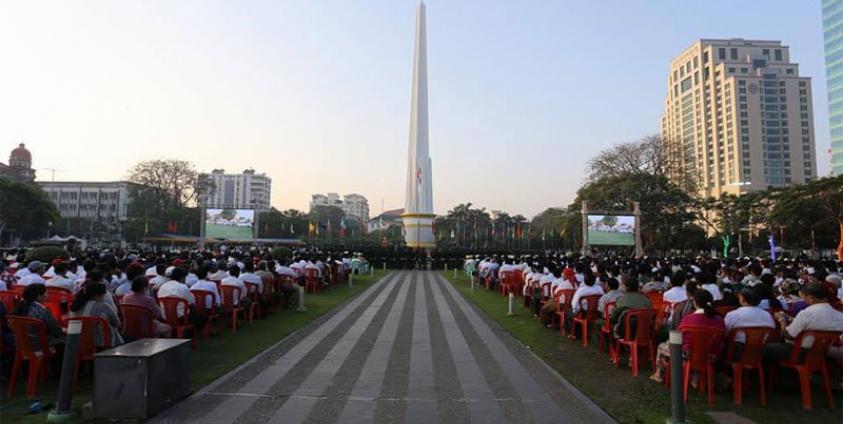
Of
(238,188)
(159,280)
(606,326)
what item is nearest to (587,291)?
(606,326)

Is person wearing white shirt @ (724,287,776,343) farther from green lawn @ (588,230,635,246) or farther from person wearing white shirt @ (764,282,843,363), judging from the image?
green lawn @ (588,230,635,246)

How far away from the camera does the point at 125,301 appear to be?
22.3 ft

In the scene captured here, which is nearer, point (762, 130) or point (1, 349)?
point (1, 349)

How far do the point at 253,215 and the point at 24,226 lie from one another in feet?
96.0

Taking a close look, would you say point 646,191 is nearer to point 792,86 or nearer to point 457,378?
point 457,378

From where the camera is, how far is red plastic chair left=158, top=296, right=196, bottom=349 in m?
7.99

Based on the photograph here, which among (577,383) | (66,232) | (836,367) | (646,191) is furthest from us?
(66,232)

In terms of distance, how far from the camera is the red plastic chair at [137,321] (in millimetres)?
6715

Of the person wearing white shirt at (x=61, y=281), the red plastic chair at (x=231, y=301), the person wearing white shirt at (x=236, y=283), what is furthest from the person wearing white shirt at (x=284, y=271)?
the person wearing white shirt at (x=61, y=281)

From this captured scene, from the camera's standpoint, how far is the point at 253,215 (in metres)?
37.5

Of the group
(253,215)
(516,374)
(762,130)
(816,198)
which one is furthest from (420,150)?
(762,130)

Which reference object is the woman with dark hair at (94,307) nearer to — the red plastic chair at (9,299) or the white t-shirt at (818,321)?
the red plastic chair at (9,299)

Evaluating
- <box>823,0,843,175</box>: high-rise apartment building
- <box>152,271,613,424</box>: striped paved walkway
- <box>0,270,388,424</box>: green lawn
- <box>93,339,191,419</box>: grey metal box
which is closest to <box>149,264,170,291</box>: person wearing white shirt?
<box>0,270,388,424</box>: green lawn

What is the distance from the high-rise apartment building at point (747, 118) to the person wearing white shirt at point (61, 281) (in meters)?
114
